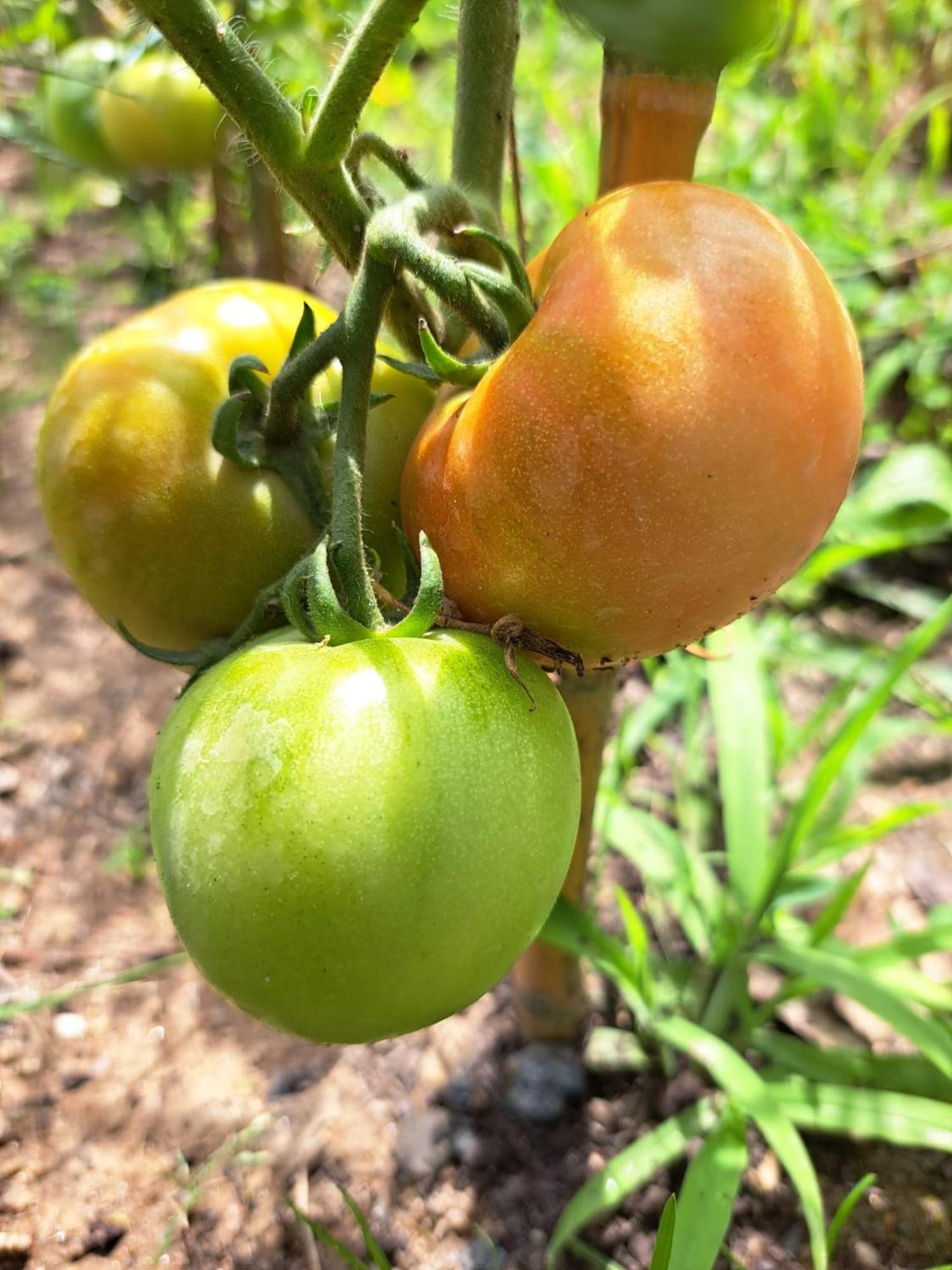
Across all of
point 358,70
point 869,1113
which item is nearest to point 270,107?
point 358,70

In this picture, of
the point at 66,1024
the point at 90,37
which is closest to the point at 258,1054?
the point at 66,1024

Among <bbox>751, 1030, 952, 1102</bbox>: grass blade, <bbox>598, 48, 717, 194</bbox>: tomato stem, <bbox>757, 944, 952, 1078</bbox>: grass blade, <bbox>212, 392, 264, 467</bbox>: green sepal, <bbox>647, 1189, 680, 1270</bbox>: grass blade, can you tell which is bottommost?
<bbox>751, 1030, 952, 1102</bbox>: grass blade

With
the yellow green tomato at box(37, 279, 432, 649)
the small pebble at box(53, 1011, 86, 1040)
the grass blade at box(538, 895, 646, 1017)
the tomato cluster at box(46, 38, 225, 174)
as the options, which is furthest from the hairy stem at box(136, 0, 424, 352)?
the small pebble at box(53, 1011, 86, 1040)

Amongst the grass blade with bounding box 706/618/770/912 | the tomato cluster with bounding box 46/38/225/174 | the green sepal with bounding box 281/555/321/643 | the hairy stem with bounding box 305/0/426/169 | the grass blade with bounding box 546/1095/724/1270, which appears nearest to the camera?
the hairy stem with bounding box 305/0/426/169

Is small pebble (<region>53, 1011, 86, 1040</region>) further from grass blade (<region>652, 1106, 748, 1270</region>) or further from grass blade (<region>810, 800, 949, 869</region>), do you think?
grass blade (<region>810, 800, 949, 869</region>)

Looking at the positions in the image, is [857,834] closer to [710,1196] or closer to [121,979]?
[710,1196]

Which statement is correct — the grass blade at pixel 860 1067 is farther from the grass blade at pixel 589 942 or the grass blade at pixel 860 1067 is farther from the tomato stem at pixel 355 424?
the tomato stem at pixel 355 424
